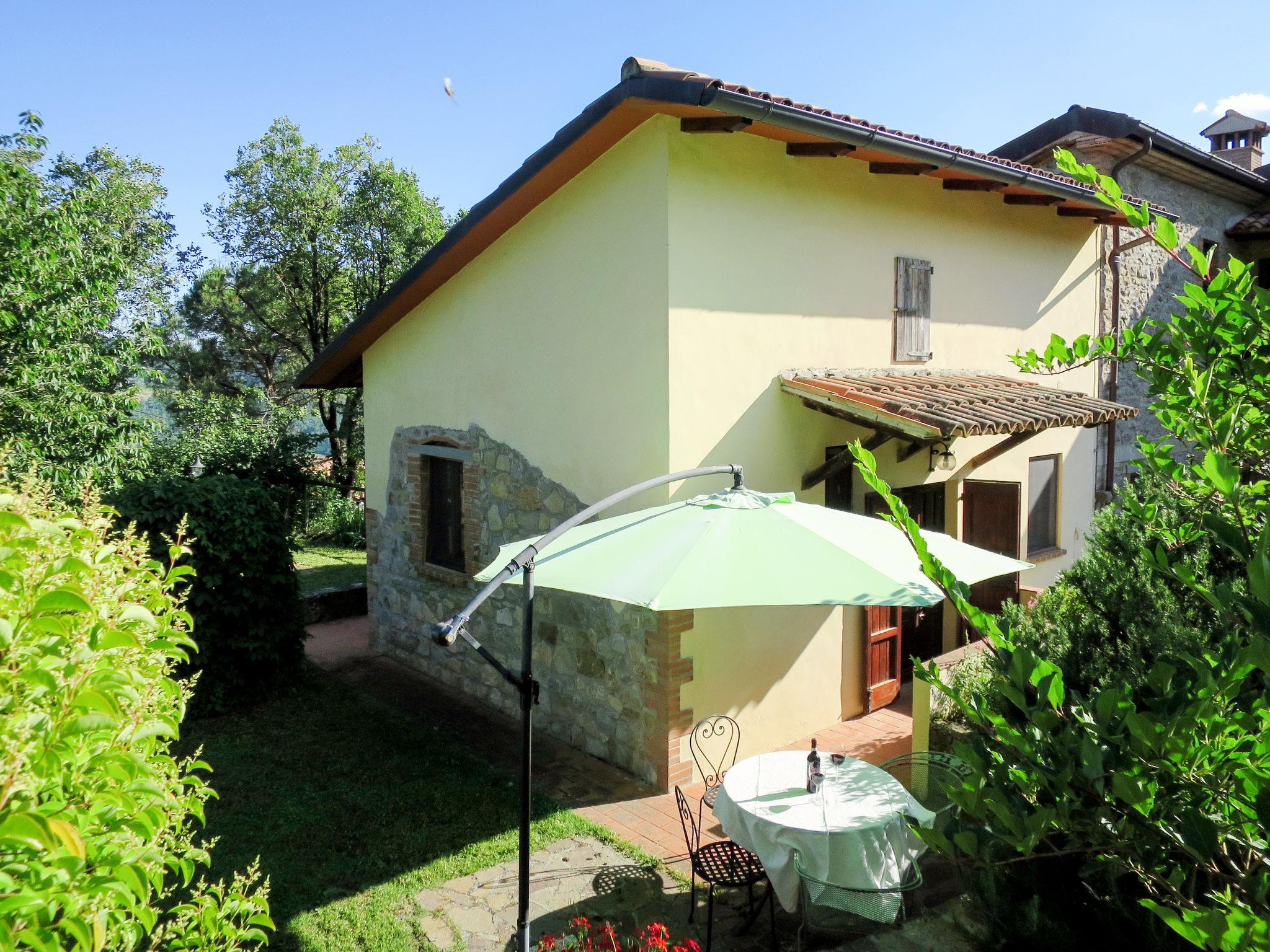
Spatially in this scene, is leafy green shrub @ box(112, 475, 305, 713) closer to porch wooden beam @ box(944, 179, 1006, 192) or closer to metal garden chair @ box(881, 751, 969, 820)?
metal garden chair @ box(881, 751, 969, 820)

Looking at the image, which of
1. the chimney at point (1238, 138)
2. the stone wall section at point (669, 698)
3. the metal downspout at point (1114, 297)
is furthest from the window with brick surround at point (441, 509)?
the chimney at point (1238, 138)

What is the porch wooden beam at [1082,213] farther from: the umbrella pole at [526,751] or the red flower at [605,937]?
the red flower at [605,937]

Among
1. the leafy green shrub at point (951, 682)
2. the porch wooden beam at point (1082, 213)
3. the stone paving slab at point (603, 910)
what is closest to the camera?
the stone paving slab at point (603, 910)

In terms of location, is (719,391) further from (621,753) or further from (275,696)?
(275,696)

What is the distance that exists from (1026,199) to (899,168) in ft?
8.40

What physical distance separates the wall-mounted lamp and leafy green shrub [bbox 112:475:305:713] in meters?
7.04

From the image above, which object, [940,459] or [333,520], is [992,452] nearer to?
[940,459]

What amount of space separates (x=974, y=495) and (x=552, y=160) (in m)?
6.29

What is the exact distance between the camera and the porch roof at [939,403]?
6277mm

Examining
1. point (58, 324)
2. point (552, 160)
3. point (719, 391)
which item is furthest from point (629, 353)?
point (58, 324)

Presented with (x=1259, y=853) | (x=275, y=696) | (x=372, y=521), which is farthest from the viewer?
(x=372, y=521)

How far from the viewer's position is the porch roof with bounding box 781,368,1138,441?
247 inches

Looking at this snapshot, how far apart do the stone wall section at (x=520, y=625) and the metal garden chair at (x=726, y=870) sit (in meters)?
1.64

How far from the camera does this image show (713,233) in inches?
265
